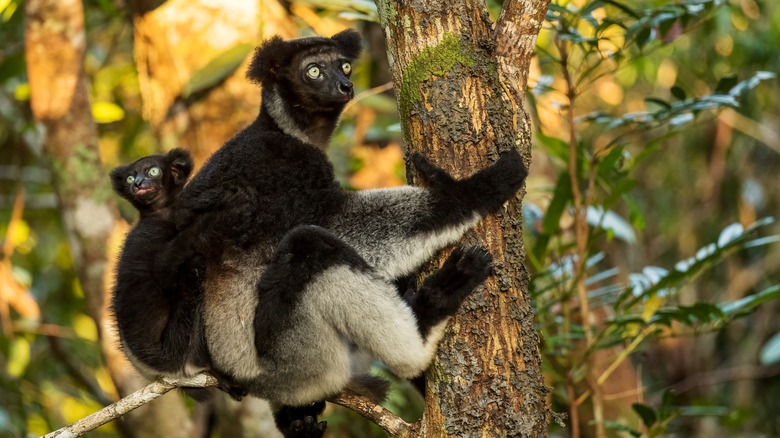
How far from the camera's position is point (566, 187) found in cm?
526

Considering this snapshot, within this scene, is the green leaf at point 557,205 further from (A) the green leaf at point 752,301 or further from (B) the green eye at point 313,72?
(B) the green eye at point 313,72

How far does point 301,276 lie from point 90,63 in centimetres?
885

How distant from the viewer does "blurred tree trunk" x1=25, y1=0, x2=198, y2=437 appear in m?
6.63

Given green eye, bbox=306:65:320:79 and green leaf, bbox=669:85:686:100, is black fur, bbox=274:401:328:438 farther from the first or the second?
green leaf, bbox=669:85:686:100

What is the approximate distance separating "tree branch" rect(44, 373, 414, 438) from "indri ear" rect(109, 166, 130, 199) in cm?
120

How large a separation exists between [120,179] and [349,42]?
1600mm

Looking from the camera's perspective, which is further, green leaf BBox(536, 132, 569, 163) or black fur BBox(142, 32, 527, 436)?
green leaf BBox(536, 132, 569, 163)

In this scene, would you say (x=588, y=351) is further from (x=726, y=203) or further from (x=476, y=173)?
(x=726, y=203)

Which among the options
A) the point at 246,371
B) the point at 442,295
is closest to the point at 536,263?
the point at 442,295

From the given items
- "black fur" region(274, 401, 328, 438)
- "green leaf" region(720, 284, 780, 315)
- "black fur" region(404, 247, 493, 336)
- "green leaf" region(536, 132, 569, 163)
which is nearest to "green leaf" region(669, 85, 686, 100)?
"green leaf" region(536, 132, 569, 163)

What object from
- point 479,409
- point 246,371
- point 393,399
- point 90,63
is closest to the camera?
point 479,409

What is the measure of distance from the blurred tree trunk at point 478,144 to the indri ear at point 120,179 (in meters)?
1.82

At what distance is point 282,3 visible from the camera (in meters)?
7.88

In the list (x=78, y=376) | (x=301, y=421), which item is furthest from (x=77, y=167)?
(x=301, y=421)
